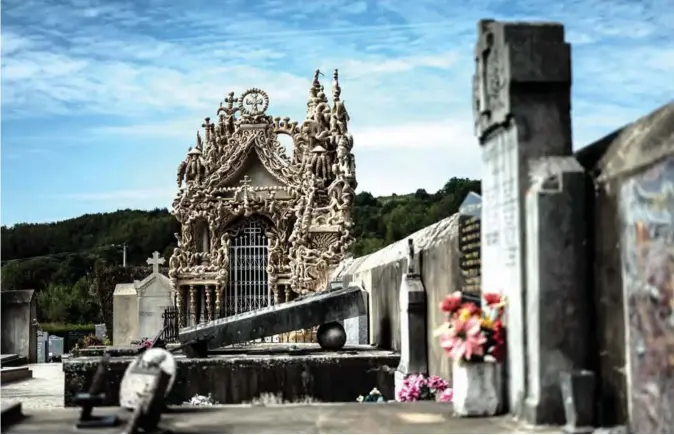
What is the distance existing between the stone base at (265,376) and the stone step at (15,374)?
8.22 m

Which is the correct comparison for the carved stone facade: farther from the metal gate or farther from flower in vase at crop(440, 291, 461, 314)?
flower in vase at crop(440, 291, 461, 314)

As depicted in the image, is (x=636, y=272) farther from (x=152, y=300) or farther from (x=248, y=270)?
(x=152, y=300)

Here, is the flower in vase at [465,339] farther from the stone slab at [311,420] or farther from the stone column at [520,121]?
the stone slab at [311,420]

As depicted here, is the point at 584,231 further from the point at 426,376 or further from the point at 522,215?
the point at 426,376

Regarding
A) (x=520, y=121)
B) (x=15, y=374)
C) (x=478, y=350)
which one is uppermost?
(x=520, y=121)

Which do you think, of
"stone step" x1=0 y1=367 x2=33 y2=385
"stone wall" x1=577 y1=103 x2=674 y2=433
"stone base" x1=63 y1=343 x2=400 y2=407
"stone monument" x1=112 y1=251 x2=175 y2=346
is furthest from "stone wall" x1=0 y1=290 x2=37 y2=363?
"stone wall" x1=577 y1=103 x2=674 y2=433

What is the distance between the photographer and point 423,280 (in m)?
15.8

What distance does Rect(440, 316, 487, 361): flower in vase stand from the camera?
32.3 feet

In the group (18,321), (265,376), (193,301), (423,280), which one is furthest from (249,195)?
(423,280)

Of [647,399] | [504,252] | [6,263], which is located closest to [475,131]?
[504,252]

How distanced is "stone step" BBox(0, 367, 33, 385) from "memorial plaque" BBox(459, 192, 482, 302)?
15811mm

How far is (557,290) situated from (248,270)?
27350mm

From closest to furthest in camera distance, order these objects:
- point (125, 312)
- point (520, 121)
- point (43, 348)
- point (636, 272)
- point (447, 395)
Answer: point (636, 272), point (520, 121), point (447, 395), point (125, 312), point (43, 348)

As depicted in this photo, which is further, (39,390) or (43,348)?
(43,348)
